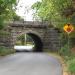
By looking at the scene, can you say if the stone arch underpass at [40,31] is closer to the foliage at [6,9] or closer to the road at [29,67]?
the foliage at [6,9]

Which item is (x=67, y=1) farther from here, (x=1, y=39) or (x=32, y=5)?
(x=1, y=39)

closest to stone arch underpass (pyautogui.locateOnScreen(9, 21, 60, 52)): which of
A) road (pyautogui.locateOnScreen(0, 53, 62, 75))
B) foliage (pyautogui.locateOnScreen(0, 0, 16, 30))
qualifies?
foliage (pyautogui.locateOnScreen(0, 0, 16, 30))

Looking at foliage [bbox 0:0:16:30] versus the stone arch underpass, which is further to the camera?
the stone arch underpass

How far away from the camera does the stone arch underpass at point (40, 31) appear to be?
181 ft

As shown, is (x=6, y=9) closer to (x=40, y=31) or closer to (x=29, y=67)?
(x=29, y=67)

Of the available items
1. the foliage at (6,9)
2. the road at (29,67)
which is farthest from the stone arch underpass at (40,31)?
the road at (29,67)

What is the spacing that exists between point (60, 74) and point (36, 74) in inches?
54.7

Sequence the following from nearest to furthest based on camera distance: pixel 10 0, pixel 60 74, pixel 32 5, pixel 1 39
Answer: pixel 60 74 < pixel 32 5 < pixel 10 0 < pixel 1 39

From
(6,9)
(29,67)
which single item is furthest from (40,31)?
(29,67)

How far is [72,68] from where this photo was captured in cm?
1672

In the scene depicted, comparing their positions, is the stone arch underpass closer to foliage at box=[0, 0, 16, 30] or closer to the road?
foliage at box=[0, 0, 16, 30]

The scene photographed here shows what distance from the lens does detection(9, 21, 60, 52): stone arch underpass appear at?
181ft

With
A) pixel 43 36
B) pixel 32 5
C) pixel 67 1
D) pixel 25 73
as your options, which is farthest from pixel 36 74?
pixel 43 36

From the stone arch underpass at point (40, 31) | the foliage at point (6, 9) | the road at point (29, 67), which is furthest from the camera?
the stone arch underpass at point (40, 31)
